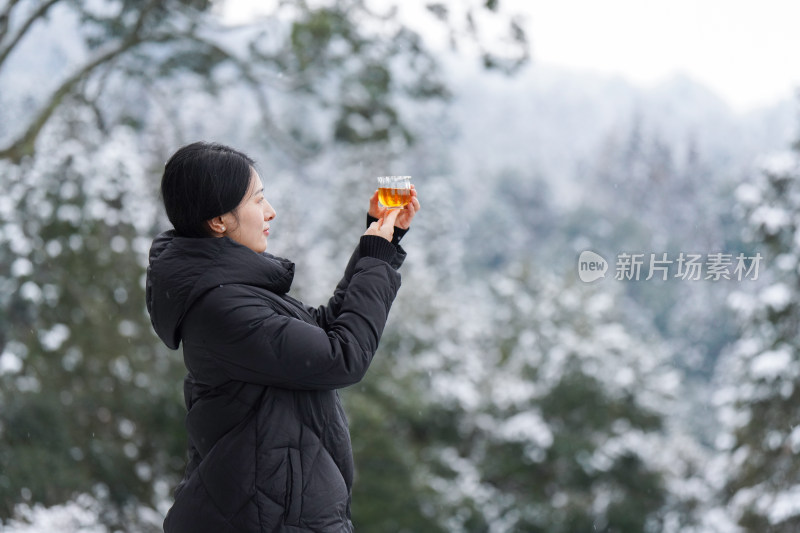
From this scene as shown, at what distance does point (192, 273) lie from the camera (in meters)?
1.19

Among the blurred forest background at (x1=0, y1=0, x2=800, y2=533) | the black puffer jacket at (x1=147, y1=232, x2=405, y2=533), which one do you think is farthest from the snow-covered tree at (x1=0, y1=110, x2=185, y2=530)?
the black puffer jacket at (x1=147, y1=232, x2=405, y2=533)

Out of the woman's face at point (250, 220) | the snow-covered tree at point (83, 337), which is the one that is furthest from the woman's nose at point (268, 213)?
the snow-covered tree at point (83, 337)

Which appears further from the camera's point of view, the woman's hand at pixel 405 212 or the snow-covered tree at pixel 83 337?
the snow-covered tree at pixel 83 337

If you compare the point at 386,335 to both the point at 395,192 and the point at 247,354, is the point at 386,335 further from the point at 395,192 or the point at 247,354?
the point at 247,354

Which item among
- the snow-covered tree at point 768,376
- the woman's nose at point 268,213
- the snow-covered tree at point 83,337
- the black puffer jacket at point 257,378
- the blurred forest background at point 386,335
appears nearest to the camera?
the black puffer jacket at point 257,378

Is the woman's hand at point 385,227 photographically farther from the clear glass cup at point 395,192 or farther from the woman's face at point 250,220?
the woman's face at point 250,220

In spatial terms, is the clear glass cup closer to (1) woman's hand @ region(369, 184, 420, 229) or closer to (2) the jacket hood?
(1) woman's hand @ region(369, 184, 420, 229)

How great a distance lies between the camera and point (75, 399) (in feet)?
21.0

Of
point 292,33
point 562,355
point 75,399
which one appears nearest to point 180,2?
point 292,33

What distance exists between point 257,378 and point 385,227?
306mm

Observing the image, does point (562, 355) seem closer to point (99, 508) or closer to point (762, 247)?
point (762, 247)

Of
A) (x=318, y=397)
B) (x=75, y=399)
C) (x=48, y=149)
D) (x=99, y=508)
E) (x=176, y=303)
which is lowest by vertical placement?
(x=99, y=508)

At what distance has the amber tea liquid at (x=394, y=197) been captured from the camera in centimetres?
137

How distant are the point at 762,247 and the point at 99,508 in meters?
5.75
